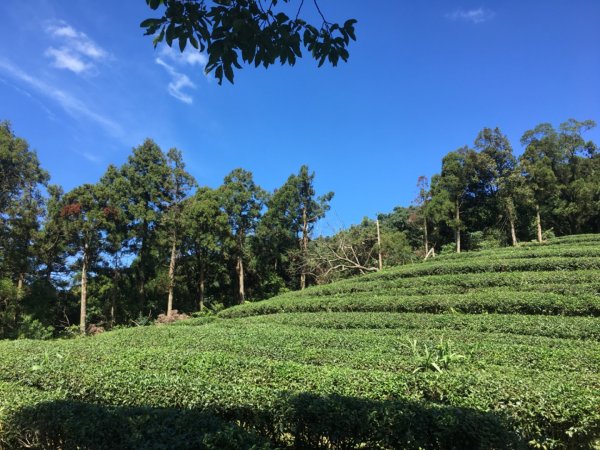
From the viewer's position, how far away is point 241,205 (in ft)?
95.4

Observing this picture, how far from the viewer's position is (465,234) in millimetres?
34031

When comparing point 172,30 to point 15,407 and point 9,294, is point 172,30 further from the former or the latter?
point 9,294

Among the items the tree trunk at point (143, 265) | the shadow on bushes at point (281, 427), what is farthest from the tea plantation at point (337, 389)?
the tree trunk at point (143, 265)

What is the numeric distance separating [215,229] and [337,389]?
23.1 m

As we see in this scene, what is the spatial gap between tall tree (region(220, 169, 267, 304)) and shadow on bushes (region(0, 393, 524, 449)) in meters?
24.3

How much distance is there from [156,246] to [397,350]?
73.3ft

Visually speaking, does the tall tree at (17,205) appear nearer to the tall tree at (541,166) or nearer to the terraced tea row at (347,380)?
the terraced tea row at (347,380)

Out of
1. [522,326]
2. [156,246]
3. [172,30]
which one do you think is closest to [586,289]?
[522,326]

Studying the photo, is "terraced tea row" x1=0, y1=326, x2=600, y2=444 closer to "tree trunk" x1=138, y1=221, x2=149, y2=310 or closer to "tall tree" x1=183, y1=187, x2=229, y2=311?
"tall tree" x1=183, y1=187, x2=229, y2=311

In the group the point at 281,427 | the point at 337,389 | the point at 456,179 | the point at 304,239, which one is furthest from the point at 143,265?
the point at 281,427

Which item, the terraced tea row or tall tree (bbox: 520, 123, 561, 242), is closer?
the terraced tea row

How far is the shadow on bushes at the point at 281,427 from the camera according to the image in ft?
11.6

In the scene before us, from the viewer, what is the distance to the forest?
74.0 feet

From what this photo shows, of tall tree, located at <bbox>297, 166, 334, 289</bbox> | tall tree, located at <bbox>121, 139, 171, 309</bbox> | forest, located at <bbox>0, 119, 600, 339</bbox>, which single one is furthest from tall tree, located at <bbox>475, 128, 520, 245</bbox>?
tall tree, located at <bbox>121, 139, 171, 309</bbox>
